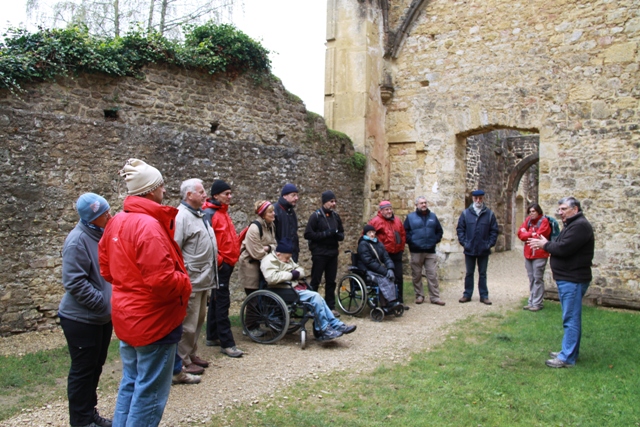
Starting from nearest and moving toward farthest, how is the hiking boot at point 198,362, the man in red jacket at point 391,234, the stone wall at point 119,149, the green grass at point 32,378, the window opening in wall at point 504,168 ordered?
the green grass at point 32,378
the hiking boot at point 198,362
the stone wall at point 119,149
the man in red jacket at point 391,234
the window opening in wall at point 504,168

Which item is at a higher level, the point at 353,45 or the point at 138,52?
the point at 353,45

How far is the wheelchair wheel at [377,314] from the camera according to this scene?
281 inches

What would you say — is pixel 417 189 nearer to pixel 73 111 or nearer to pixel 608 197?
pixel 608 197

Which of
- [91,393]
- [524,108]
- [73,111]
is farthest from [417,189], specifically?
[91,393]

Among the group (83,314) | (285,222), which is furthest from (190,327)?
(285,222)

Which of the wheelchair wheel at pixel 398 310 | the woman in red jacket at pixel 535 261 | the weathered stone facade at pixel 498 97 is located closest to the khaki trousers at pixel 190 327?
the wheelchair wheel at pixel 398 310

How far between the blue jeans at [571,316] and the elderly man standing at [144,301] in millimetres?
3813

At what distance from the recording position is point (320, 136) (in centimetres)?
995

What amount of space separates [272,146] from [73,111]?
3.31 metres

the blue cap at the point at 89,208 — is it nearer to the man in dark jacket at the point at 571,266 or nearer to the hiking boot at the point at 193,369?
the hiking boot at the point at 193,369

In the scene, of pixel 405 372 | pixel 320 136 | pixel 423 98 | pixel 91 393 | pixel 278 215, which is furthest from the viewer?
pixel 423 98

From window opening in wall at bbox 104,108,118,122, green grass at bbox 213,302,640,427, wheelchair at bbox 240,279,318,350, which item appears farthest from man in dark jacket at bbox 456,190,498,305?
window opening in wall at bbox 104,108,118,122

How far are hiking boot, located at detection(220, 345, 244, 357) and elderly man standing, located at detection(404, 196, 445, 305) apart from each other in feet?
13.1

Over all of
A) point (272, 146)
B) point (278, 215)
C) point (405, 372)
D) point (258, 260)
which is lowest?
point (405, 372)
